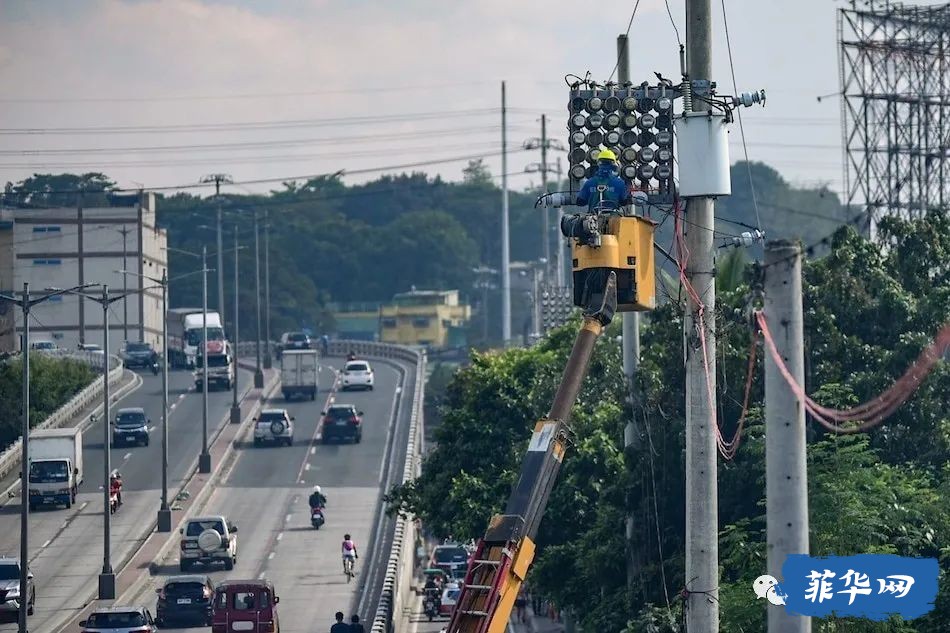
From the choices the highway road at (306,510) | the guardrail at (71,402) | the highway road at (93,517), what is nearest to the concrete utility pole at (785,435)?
the highway road at (306,510)

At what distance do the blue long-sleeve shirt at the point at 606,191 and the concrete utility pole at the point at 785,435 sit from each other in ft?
23.7

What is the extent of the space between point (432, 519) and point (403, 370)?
234 feet

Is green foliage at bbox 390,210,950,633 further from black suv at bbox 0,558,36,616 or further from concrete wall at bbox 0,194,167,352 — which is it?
concrete wall at bbox 0,194,167,352

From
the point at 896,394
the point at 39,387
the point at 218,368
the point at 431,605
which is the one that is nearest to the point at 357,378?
the point at 218,368

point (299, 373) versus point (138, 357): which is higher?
point (138, 357)

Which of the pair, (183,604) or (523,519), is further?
(183,604)

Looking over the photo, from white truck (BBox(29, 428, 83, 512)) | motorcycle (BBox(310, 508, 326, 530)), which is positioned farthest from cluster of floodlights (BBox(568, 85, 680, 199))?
white truck (BBox(29, 428, 83, 512))

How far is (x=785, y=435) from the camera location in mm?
14711

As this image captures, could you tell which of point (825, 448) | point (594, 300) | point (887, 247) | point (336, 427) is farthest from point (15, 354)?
point (594, 300)

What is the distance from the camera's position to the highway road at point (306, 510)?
180ft

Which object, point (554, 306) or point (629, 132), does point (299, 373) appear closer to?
point (554, 306)

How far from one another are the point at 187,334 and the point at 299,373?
641 inches

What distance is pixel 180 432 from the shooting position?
3524 inches

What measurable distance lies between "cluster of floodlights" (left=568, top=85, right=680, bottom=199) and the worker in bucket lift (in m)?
0.44
